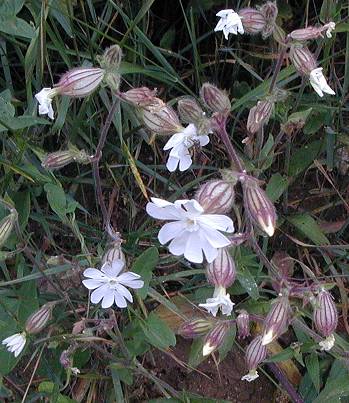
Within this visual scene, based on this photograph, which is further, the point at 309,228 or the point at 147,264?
the point at 309,228

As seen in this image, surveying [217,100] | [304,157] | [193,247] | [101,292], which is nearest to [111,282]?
[101,292]

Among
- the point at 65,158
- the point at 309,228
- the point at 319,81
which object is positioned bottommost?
the point at 309,228

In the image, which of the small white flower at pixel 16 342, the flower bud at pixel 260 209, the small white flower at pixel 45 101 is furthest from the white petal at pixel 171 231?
the small white flower at pixel 16 342

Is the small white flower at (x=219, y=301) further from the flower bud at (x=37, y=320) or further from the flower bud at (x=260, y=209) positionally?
the flower bud at (x=37, y=320)

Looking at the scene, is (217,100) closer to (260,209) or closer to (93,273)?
(260,209)

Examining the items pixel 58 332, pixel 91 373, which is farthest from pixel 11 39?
pixel 91 373

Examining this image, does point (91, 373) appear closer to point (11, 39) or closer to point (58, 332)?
point (58, 332)
